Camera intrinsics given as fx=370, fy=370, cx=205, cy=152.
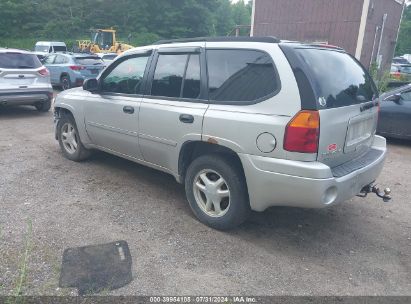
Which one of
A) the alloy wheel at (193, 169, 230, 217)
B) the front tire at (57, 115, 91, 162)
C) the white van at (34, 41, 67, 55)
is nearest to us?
the alloy wheel at (193, 169, 230, 217)

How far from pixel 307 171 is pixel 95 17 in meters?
45.5

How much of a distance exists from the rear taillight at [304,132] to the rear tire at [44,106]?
8278mm

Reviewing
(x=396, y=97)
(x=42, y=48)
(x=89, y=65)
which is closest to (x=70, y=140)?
(x=396, y=97)

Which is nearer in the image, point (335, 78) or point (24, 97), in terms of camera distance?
point (335, 78)

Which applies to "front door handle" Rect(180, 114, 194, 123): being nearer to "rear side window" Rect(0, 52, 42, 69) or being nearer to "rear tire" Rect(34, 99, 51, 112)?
"rear side window" Rect(0, 52, 42, 69)

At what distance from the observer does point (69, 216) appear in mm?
3977

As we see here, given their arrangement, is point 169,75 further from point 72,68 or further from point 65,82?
point 65,82

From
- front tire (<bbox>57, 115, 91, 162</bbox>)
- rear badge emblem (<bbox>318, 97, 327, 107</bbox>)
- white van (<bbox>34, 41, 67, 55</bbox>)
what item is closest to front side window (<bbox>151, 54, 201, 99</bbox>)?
rear badge emblem (<bbox>318, 97, 327, 107</bbox>)

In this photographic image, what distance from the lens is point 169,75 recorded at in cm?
408

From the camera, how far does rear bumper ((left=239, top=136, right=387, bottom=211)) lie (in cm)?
303

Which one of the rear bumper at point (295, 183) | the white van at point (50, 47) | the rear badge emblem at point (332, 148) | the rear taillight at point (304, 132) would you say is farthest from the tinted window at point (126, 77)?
the white van at point (50, 47)

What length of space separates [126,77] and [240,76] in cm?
175

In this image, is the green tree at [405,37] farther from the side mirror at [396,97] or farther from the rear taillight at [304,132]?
the rear taillight at [304,132]

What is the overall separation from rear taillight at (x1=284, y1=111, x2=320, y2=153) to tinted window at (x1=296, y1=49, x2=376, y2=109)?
0.16 metres
